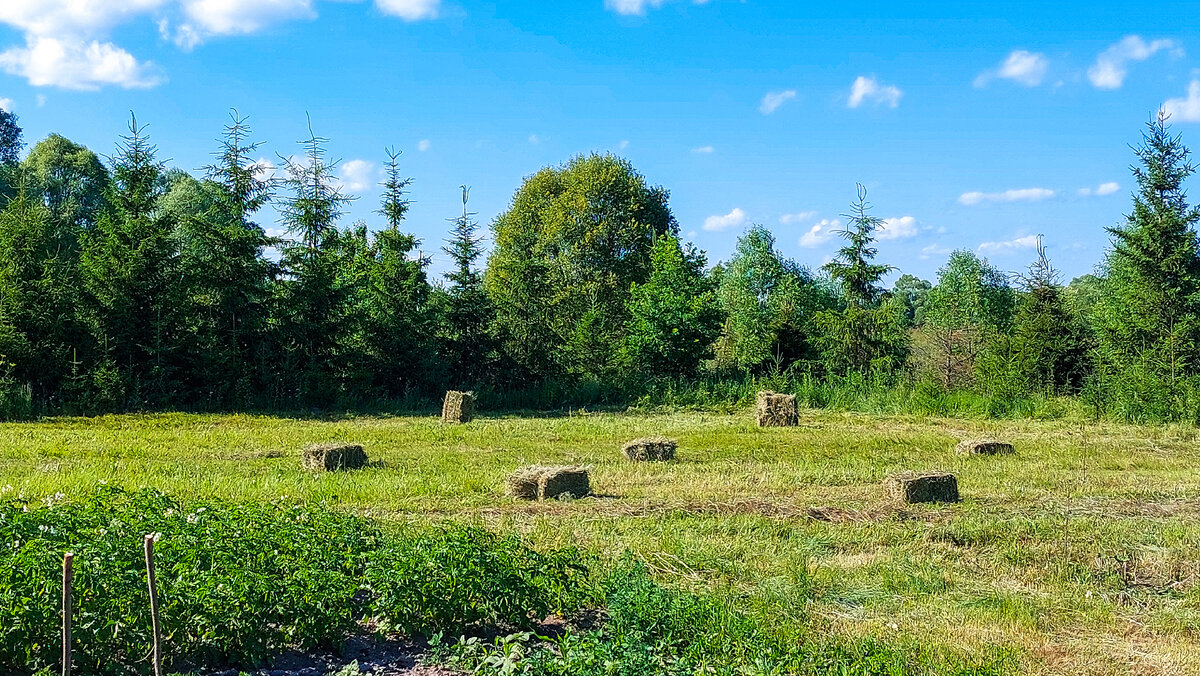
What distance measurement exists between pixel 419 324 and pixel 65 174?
2416cm

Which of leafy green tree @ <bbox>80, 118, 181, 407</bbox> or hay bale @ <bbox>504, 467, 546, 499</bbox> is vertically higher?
leafy green tree @ <bbox>80, 118, 181, 407</bbox>

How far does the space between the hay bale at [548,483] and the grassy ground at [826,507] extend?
0.25 meters

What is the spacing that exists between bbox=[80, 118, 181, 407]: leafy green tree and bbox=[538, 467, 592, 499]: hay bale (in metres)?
13.8

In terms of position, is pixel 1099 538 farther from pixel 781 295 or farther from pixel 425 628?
pixel 781 295

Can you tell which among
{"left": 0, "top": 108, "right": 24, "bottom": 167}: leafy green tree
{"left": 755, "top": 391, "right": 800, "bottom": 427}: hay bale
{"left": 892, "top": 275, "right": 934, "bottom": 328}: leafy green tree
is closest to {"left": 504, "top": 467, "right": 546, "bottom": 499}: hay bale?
{"left": 755, "top": 391, "right": 800, "bottom": 427}: hay bale

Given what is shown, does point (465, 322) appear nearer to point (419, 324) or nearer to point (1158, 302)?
point (419, 324)

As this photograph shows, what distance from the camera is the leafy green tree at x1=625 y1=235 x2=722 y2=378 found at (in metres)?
26.4

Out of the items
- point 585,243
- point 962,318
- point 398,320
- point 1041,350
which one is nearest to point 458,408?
point 398,320

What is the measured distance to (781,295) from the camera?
37500mm

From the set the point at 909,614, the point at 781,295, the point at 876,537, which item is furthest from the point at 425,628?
the point at 781,295

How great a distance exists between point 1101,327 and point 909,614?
19.7m

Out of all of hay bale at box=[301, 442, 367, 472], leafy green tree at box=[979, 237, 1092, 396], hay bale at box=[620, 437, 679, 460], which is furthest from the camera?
leafy green tree at box=[979, 237, 1092, 396]

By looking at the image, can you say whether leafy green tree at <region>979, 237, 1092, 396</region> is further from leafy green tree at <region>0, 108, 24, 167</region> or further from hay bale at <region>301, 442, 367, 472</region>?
leafy green tree at <region>0, 108, 24, 167</region>

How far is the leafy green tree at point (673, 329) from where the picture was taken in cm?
2641
